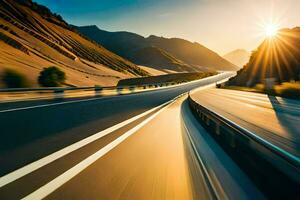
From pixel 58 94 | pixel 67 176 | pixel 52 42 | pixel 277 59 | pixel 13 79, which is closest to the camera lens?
pixel 67 176

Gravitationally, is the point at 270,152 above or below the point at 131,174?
above

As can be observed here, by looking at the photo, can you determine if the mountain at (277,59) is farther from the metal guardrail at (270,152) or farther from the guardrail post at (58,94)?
the metal guardrail at (270,152)

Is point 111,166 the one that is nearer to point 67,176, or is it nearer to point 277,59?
point 67,176

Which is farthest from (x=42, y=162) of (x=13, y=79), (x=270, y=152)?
(x=13, y=79)

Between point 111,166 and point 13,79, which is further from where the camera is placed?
point 13,79

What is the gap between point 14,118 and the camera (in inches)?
474

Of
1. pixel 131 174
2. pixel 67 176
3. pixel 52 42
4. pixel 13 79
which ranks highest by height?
pixel 52 42

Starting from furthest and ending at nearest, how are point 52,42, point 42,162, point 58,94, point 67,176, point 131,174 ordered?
point 52,42
point 58,94
point 42,162
point 131,174
point 67,176

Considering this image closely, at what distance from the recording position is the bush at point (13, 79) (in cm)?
3118

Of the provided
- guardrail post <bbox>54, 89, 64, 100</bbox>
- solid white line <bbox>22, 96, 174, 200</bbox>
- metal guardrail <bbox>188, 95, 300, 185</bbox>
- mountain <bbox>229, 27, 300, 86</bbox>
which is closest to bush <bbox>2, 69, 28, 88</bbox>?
guardrail post <bbox>54, 89, 64, 100</bbox>

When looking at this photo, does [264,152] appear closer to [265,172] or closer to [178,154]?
[265,172]

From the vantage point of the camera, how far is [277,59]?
54.1m

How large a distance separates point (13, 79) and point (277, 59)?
37.5 meters

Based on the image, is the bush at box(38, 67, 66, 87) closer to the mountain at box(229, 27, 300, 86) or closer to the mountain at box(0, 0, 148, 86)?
the mountain at box(229, 27, 300, 86)
